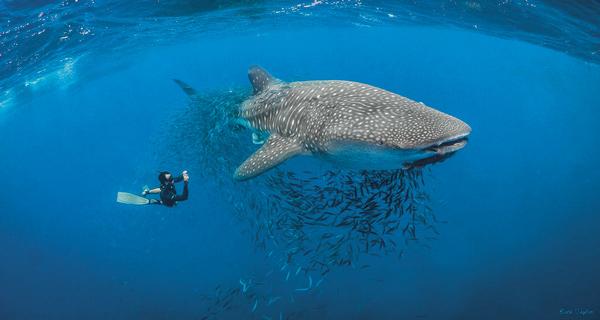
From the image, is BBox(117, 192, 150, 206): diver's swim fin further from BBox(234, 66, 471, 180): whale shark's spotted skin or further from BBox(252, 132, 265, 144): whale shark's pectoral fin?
BBox(234, 66, 471, 180): whale shark's spotted skin

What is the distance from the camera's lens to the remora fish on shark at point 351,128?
325 centimetres

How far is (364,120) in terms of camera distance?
3953 millimetres

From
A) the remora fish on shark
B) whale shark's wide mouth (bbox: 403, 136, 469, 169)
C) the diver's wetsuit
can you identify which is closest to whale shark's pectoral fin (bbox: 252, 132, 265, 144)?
the remora fish on shark

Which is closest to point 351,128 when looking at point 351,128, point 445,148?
point 351,128

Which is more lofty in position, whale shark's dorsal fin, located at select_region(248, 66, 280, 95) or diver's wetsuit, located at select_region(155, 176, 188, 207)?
whale shark's dorsal fin, located at select_region(248, 66, 280, 95)

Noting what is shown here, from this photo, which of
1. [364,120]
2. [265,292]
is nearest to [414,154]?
[364,120]

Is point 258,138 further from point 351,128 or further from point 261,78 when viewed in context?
point 351,128

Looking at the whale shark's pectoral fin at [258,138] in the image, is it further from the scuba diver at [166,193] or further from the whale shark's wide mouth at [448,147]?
the whale shark's wide mouth at [448,147]

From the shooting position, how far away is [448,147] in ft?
10.2

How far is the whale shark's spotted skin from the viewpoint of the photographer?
3.25 m

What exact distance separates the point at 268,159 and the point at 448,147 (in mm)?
2636

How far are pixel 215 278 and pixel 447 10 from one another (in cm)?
1723

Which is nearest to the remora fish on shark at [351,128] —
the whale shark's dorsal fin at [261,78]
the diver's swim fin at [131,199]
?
the whale shark's dorsal fin at [261,78]

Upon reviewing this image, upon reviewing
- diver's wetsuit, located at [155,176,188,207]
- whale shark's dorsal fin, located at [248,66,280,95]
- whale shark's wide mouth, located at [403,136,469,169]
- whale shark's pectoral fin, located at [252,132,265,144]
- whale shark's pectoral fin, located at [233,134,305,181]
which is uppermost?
whale shark's wide mouth, located at [403,136,469,169]
